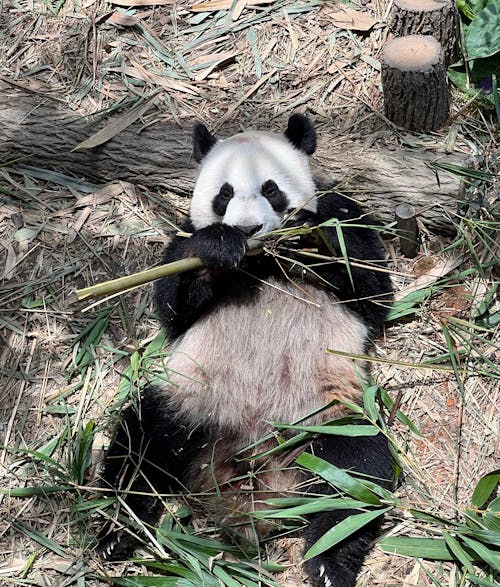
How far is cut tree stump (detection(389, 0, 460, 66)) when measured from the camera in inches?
184

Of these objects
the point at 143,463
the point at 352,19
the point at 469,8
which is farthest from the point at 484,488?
the point at 352,19

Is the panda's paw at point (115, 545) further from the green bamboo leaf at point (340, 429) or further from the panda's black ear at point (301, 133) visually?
the panda's black ear at point (301, 133)

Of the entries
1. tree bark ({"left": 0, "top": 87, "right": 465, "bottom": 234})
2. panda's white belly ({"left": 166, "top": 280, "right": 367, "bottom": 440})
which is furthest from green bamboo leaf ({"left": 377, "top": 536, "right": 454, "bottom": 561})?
tree bark ({"left": 0, "top": 87, "right": 465, "bottom": 234})

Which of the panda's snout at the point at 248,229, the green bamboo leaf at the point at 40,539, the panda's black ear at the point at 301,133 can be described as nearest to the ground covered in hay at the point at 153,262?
the green bamboo leaf at the point at 40,539

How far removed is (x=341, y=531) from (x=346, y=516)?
0.32 ft

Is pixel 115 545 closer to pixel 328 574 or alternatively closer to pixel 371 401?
pixel 328 574

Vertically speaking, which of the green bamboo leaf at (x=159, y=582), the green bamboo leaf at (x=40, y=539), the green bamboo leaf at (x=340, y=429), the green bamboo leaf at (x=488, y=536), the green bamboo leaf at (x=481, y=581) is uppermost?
the green bamboo leaf at (x=340, y=429)

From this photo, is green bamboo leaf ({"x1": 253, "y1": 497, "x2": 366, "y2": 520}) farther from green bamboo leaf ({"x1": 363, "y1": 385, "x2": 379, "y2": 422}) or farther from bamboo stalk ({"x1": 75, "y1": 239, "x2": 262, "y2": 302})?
bamboo stalk ({"x1": 75, "y1": 239, "x2": 262, "y2": 302})

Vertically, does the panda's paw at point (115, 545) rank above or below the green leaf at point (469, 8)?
below

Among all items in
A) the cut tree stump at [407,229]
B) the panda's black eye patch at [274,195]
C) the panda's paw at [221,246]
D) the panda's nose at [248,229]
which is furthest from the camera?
the cut tree stump at [407,229]

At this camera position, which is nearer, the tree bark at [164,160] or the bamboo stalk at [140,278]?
the bamboo stalk at [140,278]

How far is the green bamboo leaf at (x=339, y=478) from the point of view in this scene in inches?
134

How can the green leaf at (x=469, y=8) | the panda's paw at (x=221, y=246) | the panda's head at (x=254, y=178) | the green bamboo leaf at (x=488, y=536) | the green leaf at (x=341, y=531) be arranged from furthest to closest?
the green leaf at (x=469, y=8) < the panda's head at (x=254, y=178) < the panda's paw at (x=221, y=246) < the green leaf at (x=341, y=531) < the green bamboo leaf at (x=488, y=536)

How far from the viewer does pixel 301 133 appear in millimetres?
4020
